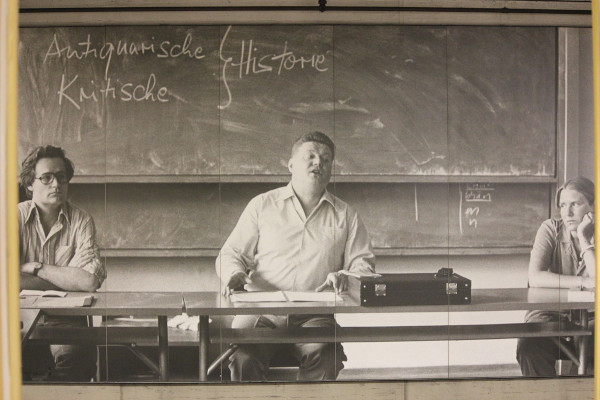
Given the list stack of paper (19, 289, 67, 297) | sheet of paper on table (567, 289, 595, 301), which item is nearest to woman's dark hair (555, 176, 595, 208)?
sheet of paper on table (567, 289, 595, 301)

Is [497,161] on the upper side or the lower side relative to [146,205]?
upper

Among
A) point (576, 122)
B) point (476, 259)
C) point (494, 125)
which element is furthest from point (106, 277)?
point (576, 122)

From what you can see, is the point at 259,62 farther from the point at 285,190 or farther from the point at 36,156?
the point at 36,156

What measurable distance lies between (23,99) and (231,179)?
1.69 metres

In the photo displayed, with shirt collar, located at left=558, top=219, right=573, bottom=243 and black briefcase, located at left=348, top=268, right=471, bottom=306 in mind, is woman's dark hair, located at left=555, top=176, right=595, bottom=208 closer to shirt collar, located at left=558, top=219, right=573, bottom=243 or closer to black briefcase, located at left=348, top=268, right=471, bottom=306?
shirt collar, located at left=558, top=219, right=573, bottom=243

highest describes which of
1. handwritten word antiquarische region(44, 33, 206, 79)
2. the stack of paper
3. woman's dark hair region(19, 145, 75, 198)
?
handwritten word antiquarische region(44, 33, 206, 79)

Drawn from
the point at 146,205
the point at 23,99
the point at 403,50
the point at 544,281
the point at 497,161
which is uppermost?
the point at 403,50

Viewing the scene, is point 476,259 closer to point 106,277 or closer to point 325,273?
point 325,273

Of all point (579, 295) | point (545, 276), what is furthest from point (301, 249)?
point (579, 295)

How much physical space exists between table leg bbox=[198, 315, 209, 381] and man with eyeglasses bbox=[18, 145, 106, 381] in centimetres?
83

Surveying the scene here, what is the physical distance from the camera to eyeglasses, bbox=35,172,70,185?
5.19 metres

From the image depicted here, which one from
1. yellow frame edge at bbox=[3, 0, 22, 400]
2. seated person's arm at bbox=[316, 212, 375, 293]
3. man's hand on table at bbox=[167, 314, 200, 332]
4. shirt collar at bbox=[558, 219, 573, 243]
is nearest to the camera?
yellow frame edge at bbox=[3, 0, 22, 400]

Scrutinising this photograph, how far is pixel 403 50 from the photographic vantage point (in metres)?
5.25

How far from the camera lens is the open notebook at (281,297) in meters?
5.18
